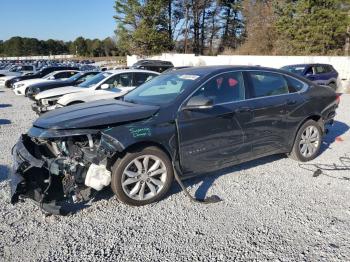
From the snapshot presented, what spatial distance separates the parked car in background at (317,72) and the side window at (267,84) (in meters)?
10.6

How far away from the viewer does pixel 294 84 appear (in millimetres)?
5652

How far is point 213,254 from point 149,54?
47.5 metres

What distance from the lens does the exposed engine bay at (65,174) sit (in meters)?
3.88

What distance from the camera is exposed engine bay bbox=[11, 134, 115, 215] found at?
388 cm

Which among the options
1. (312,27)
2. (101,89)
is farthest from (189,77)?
(312,27)

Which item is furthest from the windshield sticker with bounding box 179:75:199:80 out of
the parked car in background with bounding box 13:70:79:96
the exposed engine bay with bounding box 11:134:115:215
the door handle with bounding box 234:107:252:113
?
the parked car in background with bounding box 13:70:79:96

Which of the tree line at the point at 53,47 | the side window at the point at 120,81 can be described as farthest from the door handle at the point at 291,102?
the tree line at the point at 53,47

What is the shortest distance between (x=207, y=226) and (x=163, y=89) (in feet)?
7.01

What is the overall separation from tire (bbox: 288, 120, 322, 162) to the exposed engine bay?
3245mm

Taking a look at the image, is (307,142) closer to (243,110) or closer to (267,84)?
(267,84)

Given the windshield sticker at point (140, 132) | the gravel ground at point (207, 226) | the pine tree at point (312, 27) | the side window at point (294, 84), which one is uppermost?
the pine tree at point (312, 27)

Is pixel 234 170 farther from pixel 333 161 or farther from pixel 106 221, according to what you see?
pixel 106 221

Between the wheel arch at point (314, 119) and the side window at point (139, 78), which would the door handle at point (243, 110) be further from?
the side window at point (139, 78)

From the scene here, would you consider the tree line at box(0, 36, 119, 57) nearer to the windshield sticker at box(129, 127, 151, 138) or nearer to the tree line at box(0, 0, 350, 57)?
the tree line at box(0, 0, 350, 57)
